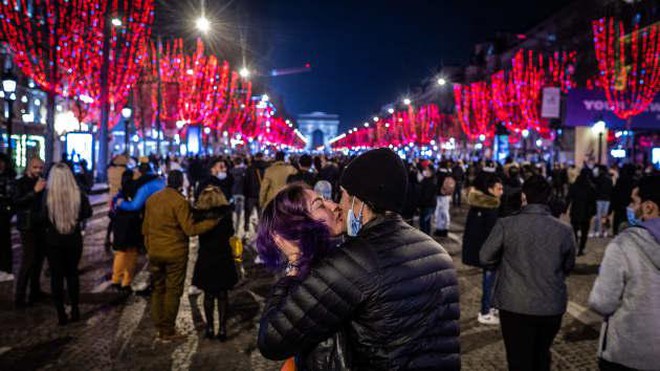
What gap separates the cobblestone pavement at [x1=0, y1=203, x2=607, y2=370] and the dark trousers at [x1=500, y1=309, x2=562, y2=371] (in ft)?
5.17

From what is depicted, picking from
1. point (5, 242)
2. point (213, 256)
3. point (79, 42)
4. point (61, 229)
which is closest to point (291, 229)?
point (213, 256)

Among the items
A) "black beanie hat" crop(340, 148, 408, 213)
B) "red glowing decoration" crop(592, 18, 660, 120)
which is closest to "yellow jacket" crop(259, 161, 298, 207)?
"black beanie hat" crop(340, 148, 408, 213)

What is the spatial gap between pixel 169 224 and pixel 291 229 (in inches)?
186

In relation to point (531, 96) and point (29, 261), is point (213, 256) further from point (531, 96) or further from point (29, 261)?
point (531, 96)

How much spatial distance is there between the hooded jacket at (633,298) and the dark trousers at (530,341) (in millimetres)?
890

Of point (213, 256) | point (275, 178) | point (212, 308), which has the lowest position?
point (212, 308)

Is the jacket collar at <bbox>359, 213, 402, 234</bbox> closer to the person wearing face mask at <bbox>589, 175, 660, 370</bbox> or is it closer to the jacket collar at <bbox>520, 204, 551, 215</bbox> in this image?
the person wearing face mask at <bbox>589, 175, 660, 370</bbox>

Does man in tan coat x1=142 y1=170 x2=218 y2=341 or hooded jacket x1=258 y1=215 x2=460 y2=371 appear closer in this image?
Answer: hooded jacket x1=258 y1=215 x2=460 y2=371

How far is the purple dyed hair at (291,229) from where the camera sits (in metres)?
2.62

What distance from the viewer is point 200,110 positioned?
51.1 m

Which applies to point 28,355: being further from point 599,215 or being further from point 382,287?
point 599,215

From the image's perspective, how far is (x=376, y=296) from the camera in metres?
2.33

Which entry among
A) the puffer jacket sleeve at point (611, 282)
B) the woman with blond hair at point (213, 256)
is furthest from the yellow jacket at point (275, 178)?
the puffer jacket sleeve at point (611, 282)

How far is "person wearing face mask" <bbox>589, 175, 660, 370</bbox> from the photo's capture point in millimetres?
3852
